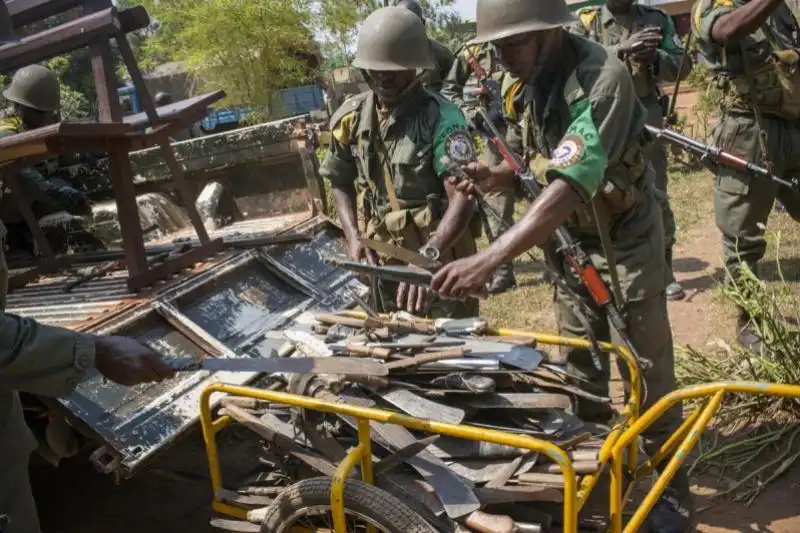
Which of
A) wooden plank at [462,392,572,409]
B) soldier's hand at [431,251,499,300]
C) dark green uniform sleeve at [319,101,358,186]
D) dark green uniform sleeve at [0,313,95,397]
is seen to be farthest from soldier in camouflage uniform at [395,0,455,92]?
dark green uniform sleeve at [0,313,95,397]

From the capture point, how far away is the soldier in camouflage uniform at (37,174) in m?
4.65

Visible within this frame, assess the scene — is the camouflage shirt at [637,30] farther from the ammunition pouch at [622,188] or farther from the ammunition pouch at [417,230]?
the ammunition pouch at [622,188]

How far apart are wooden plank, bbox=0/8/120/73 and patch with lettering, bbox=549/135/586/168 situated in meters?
2.08

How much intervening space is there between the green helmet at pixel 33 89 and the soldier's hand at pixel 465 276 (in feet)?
10.9

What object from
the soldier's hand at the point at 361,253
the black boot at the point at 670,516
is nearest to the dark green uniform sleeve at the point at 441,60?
the soldier's hand at the point at 361,253

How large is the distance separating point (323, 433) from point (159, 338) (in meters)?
1.13

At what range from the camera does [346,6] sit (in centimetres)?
1653

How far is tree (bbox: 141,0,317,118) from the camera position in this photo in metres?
14.0

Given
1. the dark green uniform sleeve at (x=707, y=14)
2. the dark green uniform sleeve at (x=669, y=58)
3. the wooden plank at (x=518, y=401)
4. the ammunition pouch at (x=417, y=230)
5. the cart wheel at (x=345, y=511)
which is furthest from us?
the dark green uniform sleeve at (x=669, y=58)

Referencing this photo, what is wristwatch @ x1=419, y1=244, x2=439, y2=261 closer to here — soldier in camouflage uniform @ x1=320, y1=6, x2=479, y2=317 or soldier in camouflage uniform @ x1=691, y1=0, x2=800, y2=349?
soldier in camouflage uniform @ x1=320, y1=6, x2=479, y2=317

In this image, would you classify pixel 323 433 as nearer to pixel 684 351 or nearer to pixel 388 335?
pixel 388 335

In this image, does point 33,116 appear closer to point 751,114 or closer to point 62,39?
A: point 62,39

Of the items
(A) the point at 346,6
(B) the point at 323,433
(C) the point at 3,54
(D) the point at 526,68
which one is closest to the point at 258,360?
(B) the point at 323,433

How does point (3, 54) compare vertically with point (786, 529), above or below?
above
